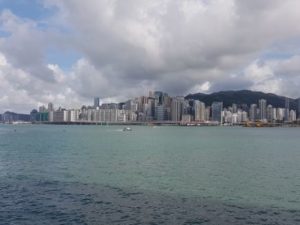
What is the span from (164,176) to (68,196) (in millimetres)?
15891

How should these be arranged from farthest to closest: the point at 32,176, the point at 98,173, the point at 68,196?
the point at 98,173
the point at 32,176
the point at 68,196

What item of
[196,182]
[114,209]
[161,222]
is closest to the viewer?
[161,222]

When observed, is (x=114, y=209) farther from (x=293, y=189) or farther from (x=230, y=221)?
(x=293, y=189)

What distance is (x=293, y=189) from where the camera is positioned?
42594mm

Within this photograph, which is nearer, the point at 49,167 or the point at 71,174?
the point at 71,174

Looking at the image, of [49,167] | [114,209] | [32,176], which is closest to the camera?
[114,209]

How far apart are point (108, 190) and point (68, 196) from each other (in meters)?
4.69

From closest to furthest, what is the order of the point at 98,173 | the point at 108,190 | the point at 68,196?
the point at 68,196 → the point at 108,190 → the point at 98,173

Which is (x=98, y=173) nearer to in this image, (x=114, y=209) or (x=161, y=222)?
(x=114, y=209)

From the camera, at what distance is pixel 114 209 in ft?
106

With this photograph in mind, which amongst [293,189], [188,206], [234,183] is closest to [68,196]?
[188,206]

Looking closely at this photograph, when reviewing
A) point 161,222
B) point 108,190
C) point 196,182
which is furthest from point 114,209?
point 196,182

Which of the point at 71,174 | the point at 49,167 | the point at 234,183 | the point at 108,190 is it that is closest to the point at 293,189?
the point at 234,183

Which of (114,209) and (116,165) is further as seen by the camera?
(116,165)
